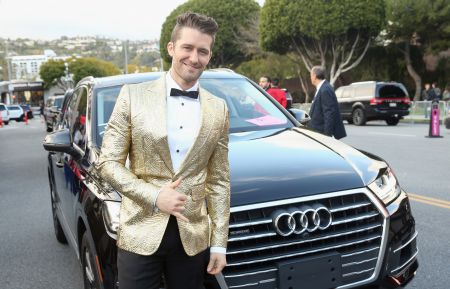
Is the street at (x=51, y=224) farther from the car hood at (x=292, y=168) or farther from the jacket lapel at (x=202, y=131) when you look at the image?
the jacket lapel at (x=202, y=131)

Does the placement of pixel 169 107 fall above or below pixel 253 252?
above

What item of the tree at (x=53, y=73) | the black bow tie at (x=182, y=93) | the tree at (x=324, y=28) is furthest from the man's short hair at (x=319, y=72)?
the tree at (x=53, y=73)

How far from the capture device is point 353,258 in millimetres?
2799

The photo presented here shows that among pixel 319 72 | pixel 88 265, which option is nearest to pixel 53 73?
pixel 319 72

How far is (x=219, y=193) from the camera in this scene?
2.24 meters

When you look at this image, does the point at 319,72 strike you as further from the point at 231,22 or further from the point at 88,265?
the point at 231,22

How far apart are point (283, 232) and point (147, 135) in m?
Result: 1.02

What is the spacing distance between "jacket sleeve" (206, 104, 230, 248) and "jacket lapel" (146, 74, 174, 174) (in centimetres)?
24

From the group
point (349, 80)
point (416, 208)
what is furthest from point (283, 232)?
point (349, 80)

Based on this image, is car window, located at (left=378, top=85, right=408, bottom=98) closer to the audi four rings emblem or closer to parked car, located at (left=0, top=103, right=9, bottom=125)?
the audi four rings emblem

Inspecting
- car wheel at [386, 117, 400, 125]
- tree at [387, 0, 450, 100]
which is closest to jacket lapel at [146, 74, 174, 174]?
car wheel at [386, 117, 400, 125]

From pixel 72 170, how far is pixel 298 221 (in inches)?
77.6

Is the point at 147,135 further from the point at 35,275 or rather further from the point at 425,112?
the point at 425,112

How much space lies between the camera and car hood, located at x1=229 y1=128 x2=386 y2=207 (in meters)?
2.81
